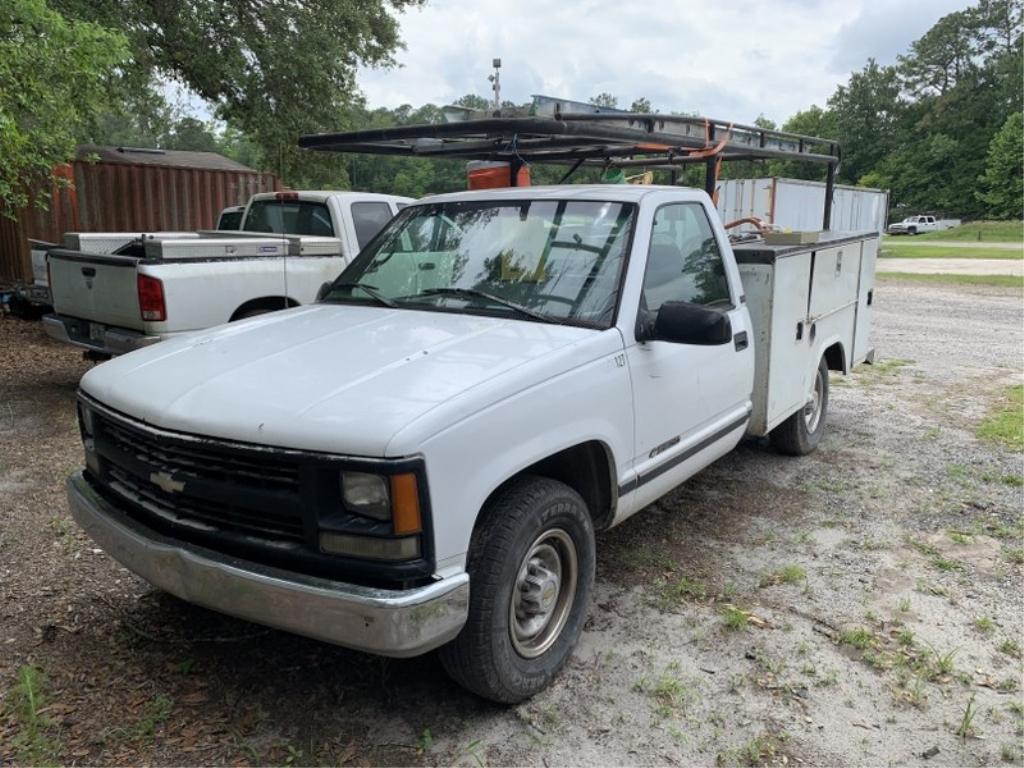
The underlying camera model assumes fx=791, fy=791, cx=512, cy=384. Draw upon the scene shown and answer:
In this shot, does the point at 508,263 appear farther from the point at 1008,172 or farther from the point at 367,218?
the point at 1008,172

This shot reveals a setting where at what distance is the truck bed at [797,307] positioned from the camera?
16.0 ft

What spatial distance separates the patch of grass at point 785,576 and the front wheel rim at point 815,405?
82.3 inches

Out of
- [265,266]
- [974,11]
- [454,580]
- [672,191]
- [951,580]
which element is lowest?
[951,580]

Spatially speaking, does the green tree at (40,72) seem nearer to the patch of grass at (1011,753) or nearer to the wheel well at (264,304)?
the wheel well at (264,304)

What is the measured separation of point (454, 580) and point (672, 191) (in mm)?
2536

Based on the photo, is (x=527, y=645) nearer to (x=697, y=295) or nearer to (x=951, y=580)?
(x=697, y=295)

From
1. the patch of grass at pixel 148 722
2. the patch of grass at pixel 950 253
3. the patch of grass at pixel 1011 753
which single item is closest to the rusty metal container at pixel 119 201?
the patch of grass at pixel 148 722

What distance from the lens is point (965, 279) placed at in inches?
854

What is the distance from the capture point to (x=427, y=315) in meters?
3.61

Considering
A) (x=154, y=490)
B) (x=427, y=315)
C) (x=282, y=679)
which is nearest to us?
(x=154, y=490)

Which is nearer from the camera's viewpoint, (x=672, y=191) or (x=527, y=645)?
(x=527, y=645)

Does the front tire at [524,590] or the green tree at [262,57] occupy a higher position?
the green tree at [262,57]

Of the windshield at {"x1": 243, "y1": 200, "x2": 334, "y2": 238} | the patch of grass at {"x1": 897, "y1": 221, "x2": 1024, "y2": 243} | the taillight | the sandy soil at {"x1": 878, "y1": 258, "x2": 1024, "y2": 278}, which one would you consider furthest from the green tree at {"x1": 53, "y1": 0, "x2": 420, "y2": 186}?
the patch of grass at {"x1": 897, "y1": 221, "x2": 1024, "y2": 243}

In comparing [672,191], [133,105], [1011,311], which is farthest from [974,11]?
[672,191]
